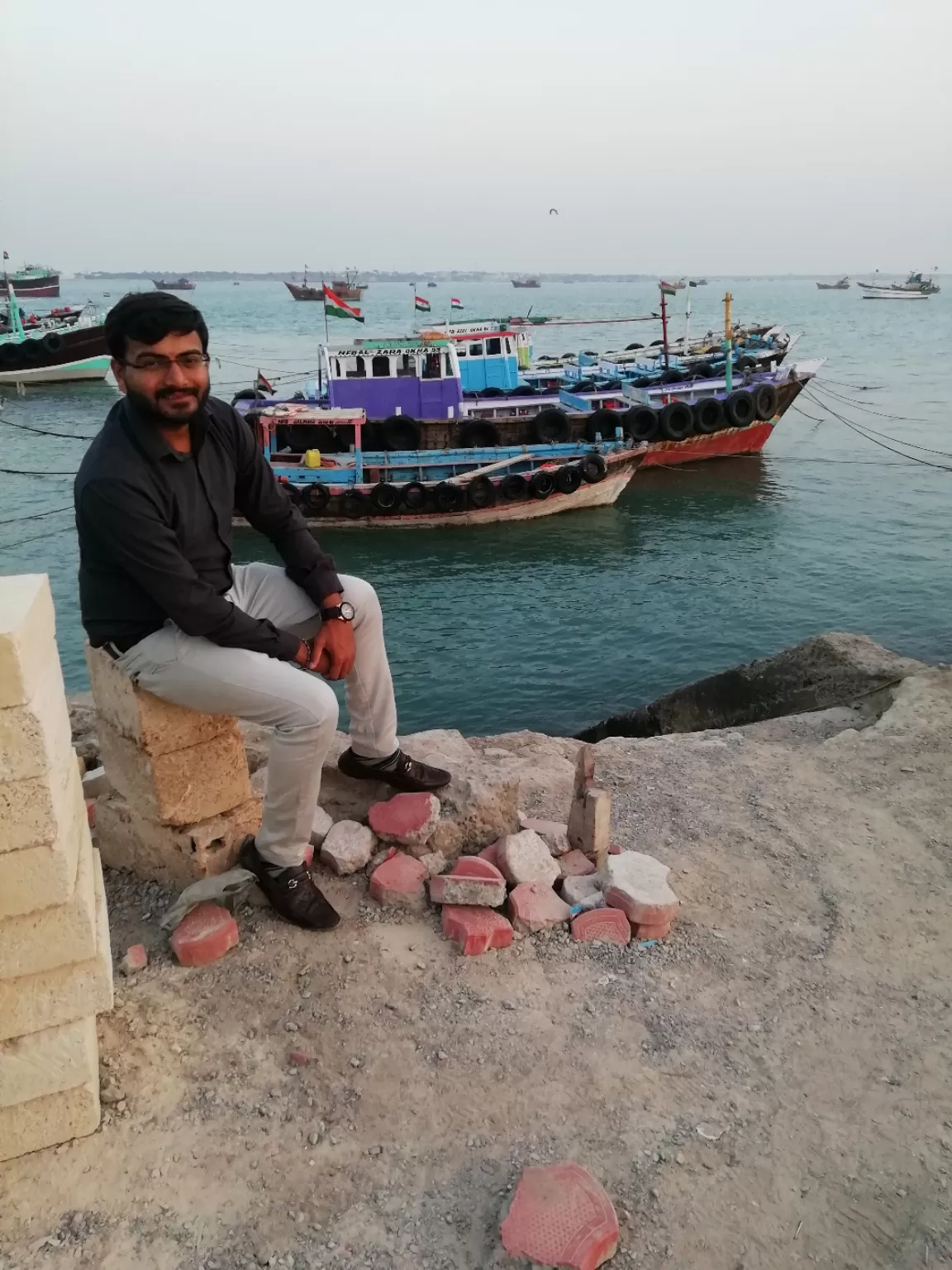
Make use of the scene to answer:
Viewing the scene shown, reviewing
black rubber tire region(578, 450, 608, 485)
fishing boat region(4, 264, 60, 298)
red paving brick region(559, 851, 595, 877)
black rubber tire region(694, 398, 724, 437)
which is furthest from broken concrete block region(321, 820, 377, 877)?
fishing boat region(4, 264, 60, 298)

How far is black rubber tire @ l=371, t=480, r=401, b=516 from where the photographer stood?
1593cm

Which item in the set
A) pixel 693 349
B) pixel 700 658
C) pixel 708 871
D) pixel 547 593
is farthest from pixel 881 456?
pixel 708 871

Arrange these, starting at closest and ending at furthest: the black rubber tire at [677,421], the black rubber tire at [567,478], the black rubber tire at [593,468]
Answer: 1. the black rubber tire at [567,478]
2. the black rubber tire at [593,468]
3. the black rubber tire at [677,421]

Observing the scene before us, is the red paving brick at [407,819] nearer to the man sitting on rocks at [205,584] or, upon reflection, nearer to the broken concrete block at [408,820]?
the broken concrete block at [408,820]

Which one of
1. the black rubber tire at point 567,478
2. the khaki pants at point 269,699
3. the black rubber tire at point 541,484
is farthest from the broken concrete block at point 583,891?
the black rubber tire at point 567,478

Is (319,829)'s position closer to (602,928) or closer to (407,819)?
(407,819)

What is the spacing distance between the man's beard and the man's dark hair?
0.13m

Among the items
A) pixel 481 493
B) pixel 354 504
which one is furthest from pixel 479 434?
pixel 354 504

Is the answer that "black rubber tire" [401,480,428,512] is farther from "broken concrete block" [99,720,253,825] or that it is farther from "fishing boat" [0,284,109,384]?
"fishing boat" [0,284,109,384]

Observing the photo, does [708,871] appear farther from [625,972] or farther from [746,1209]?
[746,1209]

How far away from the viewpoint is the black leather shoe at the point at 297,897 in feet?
9.41

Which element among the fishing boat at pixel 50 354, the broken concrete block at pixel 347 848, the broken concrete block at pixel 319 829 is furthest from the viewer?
the fishing boat at pixel 50 354

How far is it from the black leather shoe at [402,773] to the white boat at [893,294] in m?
124

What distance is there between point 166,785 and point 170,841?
254mm
